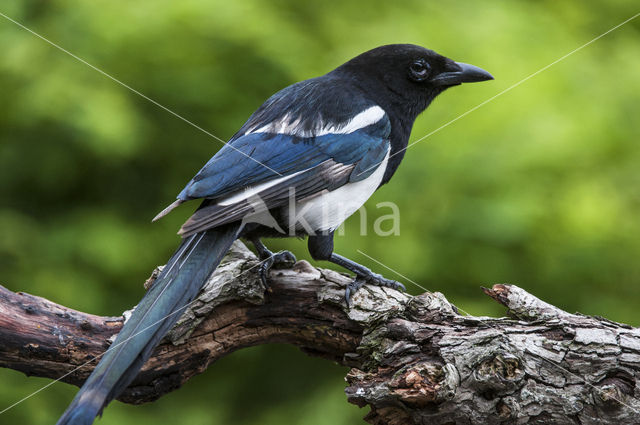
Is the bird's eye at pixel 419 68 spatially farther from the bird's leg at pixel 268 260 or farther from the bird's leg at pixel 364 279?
the bird's leg at pixel 268 260

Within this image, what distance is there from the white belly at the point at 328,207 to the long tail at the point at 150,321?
1.15 ft

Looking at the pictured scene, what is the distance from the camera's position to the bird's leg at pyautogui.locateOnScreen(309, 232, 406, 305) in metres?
2.57

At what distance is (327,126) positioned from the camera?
2725 mm

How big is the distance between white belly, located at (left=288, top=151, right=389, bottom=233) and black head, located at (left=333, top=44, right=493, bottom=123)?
492mm

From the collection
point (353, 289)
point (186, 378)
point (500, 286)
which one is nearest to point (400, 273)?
point (353, 289)

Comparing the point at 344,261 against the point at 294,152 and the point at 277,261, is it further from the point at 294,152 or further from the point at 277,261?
the point at 294,152

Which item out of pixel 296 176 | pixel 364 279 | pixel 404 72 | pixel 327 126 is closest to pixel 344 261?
pixel 364 279

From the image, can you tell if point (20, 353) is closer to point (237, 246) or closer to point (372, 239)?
point (237, 246)

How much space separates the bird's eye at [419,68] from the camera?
10.0 ft

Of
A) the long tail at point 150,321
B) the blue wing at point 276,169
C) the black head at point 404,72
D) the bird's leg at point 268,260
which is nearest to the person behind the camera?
the long tail at point 150,321

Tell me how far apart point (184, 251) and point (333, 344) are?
624mm

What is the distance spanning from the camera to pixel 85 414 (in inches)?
70.5

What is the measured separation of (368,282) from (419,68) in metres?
1.10

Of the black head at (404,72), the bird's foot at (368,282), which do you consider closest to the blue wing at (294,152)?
the black head at (404,72)
